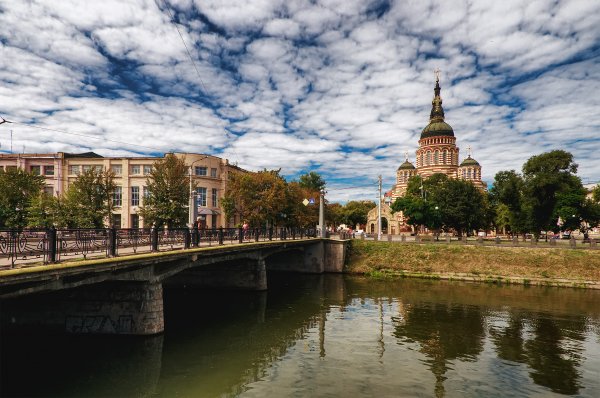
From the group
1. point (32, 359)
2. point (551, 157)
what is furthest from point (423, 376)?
point (551, 157)

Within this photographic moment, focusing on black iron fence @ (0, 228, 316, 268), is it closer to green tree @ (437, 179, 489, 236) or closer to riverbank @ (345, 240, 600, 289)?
riverbank @ (345, 240, 600, 289)

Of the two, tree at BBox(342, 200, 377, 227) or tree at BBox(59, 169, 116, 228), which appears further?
tree at BBox(342, 200, 377, 227)

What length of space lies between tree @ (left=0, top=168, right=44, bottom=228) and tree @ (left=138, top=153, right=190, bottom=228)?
Result: 13344 millimetres

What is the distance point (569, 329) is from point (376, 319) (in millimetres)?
10806

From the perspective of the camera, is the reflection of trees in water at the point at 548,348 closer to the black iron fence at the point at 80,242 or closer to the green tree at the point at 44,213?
the black iron fence at the point at 80,242

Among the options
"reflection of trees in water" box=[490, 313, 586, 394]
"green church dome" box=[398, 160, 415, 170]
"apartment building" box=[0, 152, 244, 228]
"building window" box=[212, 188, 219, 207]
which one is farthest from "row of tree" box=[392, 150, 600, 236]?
"green church dome" box=[398, 160, 415, 170]

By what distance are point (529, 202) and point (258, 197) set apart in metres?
35.7

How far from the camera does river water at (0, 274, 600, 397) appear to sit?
497 inches

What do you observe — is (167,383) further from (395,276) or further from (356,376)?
(395,276)

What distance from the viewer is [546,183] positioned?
43.7 metres

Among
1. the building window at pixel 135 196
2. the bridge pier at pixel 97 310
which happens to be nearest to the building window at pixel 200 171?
the building window at pixel 135 196

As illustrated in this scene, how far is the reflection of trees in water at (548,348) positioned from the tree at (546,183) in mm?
27381

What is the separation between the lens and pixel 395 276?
1561 inches

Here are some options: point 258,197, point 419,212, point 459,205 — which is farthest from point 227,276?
point 459,205
